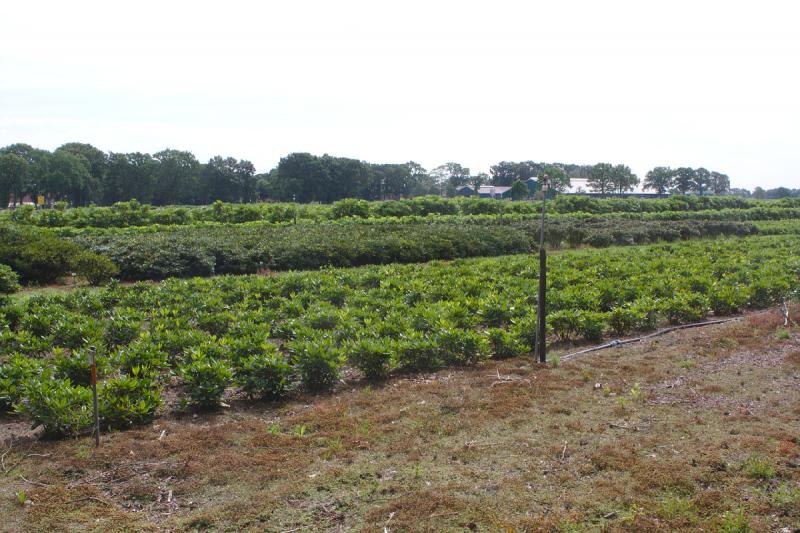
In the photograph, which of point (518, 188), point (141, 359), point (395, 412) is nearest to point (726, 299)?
point (395, 412)

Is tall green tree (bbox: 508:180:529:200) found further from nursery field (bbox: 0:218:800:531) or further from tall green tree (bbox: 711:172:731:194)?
tall green tree (bbox: 711:172:731:194)

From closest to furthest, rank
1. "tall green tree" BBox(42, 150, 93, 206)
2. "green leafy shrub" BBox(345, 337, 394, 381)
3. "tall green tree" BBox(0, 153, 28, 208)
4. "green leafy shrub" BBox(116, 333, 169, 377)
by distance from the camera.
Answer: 1. "green leafy shrub" BBox(116, 333, 169, 377)
2. "green leafy shrub" BBox(345, 337, 394, 381)
3. "tall green tree" BBox(0, 153, 28, 208)
4. "tall green tree" BBox(42, 150, 93, 206)

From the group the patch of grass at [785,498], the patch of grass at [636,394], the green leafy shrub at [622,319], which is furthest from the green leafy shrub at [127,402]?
the green leafy shrub at [622,319]

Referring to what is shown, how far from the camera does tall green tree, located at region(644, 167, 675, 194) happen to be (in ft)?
347

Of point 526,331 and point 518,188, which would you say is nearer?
point 526,331

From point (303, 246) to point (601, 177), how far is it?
80698mm

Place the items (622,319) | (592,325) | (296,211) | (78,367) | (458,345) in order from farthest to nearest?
(296,211) → (622,319) → (592,325) → (458,345) → (78,367)

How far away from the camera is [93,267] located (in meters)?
16.2

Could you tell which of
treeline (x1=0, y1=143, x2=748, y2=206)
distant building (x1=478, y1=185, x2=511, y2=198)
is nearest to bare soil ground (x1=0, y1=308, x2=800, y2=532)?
treeline (x1=0, y1=143, x2=748, y2=206)

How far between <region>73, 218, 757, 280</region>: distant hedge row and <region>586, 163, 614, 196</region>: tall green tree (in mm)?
64464

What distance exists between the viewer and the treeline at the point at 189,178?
206 feet

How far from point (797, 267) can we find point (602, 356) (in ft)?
32.8

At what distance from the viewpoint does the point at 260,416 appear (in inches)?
275

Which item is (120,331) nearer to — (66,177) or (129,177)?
(66,177)
